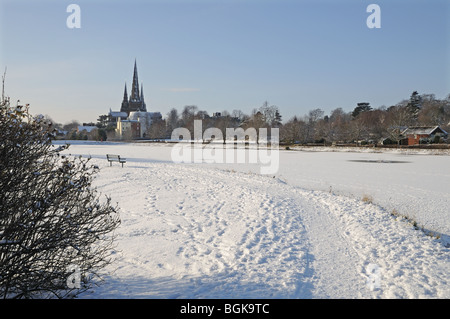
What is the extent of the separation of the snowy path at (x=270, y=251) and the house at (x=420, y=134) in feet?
170

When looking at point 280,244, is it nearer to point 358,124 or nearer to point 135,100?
point 358,124

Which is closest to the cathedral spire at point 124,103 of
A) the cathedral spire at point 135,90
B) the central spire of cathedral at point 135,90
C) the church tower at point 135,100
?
the church tower at point 135,100

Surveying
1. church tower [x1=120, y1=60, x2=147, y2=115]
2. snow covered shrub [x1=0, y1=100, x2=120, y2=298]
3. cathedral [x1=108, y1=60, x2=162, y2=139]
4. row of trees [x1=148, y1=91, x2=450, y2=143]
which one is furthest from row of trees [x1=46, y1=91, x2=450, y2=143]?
snow covered shrub [x1=0, y1=100, x2=120, y2=298]

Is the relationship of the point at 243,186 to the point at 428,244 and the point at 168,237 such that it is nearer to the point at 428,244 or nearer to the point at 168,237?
the point at 168,237

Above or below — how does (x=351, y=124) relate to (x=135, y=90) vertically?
below

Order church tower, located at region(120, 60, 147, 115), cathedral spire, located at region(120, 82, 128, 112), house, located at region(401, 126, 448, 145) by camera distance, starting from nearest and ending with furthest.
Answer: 1. house, located at region(401, 126, 448, 145)
2. church tower, located at region(120, 60, 147, 115)
3. cathedral spire, located at region(120, 82, 128, 112)

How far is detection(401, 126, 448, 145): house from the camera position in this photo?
5238 centimetres

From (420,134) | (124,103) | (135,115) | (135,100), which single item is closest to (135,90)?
(135,100)

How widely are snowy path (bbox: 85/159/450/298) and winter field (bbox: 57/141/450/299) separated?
0.02 meters

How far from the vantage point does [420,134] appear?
2138 inches

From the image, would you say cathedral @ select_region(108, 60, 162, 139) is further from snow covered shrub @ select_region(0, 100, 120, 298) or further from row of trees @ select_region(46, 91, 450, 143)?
snow covered shrub @ select_region(0, 100, 120, 298)

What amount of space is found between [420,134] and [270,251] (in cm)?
5982

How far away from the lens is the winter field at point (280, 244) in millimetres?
4922
